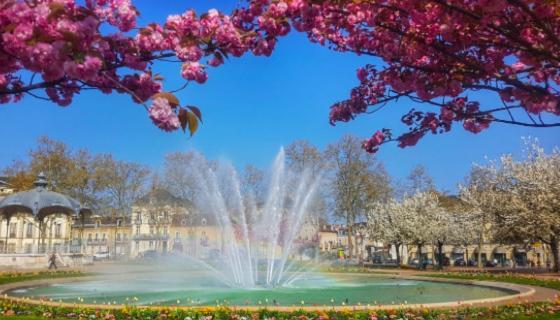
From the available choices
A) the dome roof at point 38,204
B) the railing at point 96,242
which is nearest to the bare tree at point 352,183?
the dome roof at point 38,204

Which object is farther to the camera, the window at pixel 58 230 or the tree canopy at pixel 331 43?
the window at pixel 58 230

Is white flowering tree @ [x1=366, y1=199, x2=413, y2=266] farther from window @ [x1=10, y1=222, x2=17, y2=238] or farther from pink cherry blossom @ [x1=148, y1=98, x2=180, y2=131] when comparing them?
window @ [x1=10, y1=222, x2=17, y2=238]

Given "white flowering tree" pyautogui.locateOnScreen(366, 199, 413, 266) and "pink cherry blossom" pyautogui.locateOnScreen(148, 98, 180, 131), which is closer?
"pink cherry blossom" pyautogui.locateOnScreen(148, 98, 180, 131)

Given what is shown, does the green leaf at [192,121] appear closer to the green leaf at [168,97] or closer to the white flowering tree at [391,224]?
the green leaf at [168,97]

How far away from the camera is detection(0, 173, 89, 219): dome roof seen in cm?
3488

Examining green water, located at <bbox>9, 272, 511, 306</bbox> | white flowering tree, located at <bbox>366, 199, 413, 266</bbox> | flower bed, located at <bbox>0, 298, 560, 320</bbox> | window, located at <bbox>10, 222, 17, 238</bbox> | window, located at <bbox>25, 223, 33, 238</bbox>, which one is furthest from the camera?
window, located at <bbox>10, 222, 17, 238</bbox>

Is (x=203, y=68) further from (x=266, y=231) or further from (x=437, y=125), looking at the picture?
(x=266, y=231)

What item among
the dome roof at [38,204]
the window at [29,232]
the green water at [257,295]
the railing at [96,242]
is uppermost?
the dome roof at [38,204]

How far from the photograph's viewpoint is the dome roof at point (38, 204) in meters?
34.9

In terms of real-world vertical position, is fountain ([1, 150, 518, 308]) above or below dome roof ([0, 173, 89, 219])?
below

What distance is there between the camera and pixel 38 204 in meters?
34.8

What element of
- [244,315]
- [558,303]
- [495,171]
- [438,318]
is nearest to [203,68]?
[244,315]

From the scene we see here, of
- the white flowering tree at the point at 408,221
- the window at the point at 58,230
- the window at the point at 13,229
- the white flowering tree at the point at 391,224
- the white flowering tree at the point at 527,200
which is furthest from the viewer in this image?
the window at the point at 58,230

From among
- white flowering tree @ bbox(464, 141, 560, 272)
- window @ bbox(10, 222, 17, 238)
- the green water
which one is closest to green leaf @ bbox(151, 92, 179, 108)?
the green water
